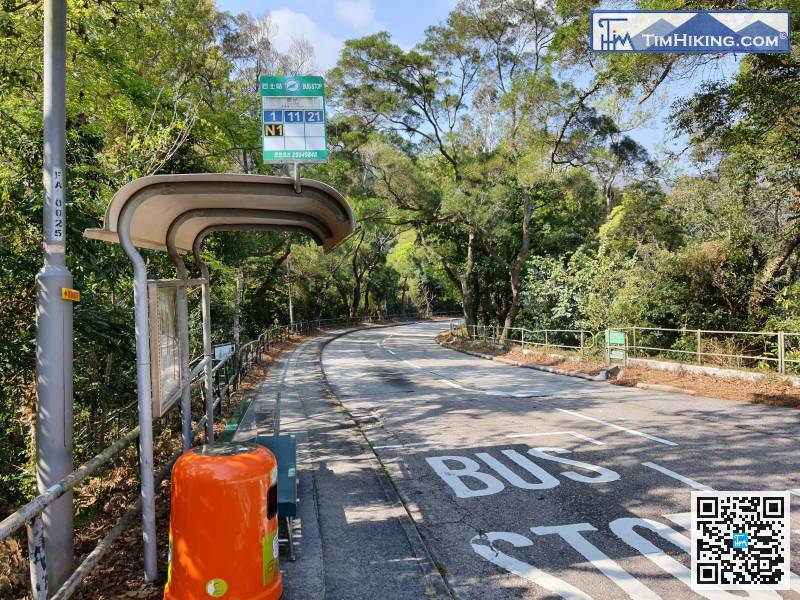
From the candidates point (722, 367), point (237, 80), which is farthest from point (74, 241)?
point (237, 80)

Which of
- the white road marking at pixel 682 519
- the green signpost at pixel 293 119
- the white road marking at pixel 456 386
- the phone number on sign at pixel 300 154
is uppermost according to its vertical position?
the green signpost at pixel 293 119

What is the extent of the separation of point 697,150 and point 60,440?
1739 cm

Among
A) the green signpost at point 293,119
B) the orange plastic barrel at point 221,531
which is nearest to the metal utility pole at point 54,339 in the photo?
the orange plastic barrel at point 221,531

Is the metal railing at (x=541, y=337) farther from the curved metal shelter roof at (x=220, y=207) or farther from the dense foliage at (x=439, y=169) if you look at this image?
the curved metal shelter roof at (x=220, y=207)

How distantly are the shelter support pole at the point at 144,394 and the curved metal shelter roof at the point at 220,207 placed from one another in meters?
0.10

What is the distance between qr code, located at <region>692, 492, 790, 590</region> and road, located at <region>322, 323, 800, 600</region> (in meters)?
0.13

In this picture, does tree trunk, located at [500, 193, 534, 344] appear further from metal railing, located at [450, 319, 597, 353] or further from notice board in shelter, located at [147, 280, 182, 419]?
notice board in shelter, located at [147, 280, 182, 419]

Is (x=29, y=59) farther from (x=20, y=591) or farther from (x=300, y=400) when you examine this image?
(x=300, y=400)

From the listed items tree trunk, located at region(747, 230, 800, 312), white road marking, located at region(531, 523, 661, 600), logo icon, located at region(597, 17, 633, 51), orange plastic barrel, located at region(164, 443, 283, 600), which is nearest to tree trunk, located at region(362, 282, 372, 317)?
tree trunk, located at region(747, 230, 800, 312)

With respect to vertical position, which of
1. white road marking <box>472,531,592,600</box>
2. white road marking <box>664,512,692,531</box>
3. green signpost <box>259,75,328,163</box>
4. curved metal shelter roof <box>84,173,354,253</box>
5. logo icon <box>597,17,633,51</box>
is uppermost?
logo icon <box>597,17,633,51</box>

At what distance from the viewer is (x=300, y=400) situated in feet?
44.7

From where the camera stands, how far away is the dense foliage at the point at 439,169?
7.22 m

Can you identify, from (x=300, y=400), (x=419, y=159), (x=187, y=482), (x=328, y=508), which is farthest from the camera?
(x=419, y=159)

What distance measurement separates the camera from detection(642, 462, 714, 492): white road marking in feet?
20.8
